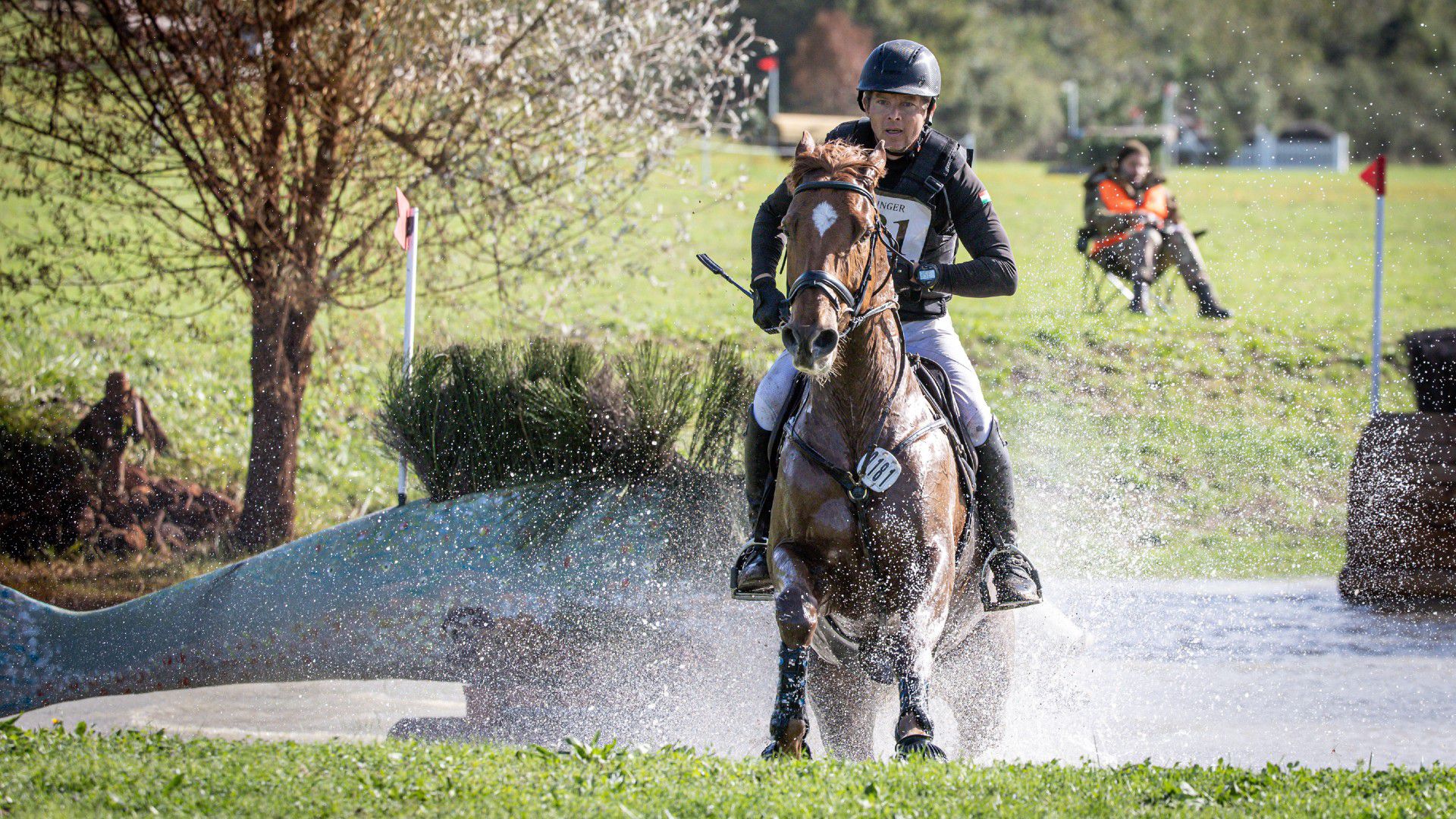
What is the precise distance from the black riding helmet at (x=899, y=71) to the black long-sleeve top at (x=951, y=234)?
20 cm

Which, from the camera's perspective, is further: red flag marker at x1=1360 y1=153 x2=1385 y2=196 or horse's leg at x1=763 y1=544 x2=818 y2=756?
red flag marker at x1=1360 y1=153 x2=1385 y2=196

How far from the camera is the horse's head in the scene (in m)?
4.38

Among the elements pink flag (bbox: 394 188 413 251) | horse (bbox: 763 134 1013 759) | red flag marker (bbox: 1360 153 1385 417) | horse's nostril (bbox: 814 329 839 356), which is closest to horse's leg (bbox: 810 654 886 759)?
horse (bbox: 763 134 1013 759)

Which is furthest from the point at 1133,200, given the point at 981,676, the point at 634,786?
the point at 634,786

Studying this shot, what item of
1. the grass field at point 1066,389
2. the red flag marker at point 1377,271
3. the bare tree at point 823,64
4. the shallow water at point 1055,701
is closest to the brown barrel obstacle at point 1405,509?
the red flag marker at point 1377,271

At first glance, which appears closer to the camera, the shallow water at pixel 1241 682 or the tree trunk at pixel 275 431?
the shallow water at pixel 1241 682

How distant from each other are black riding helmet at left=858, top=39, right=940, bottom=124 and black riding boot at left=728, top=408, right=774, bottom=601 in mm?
1356

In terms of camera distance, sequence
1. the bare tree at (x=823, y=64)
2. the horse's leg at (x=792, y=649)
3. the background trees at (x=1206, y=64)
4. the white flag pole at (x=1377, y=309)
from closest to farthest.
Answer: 1. the horse's leg at (x=792, y=649)
2. the white flag pole at (x=1377, y=309)
3. the bare tree at (x=823, y=64)
4. the background trees at (x=1206, y=64)

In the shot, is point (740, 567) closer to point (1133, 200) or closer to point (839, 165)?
point (839, 165)

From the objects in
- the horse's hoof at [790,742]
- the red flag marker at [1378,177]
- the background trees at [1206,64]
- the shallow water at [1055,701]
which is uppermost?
the background trees at [1206,64]

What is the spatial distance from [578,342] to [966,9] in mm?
33890

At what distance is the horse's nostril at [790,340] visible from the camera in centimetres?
435

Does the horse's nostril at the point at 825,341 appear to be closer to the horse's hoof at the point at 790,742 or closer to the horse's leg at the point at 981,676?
the horse's hoof at the point at 790,742

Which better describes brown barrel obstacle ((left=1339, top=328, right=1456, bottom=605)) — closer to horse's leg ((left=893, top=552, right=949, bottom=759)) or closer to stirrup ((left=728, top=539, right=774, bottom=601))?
stirrup ((left=728, top=539, right=774, bottom=601))
